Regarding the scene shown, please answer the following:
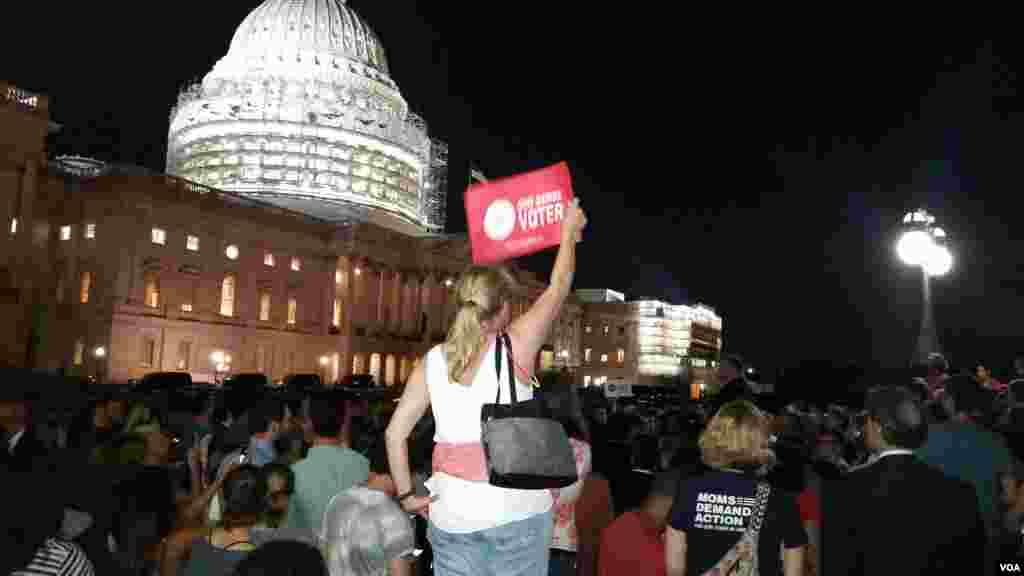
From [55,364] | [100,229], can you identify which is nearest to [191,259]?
[100,229]

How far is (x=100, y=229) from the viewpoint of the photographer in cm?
4922

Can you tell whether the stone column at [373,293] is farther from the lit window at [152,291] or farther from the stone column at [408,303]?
the lit window at [152,291]

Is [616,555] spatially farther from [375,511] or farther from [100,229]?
[100,229]

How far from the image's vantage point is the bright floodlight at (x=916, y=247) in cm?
1424

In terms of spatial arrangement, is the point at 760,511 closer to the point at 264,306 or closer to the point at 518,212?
the point at 518,212

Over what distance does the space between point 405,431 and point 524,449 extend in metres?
0.74

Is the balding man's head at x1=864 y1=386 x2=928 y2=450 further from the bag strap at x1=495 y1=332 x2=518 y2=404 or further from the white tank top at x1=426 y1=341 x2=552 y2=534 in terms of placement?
the bag strap at x1=495 y1=332 x2=518 y2=404

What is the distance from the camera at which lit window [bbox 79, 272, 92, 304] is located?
49.2 m

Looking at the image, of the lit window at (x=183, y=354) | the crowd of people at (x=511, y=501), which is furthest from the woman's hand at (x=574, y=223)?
the lit window at (x=183, y=354)

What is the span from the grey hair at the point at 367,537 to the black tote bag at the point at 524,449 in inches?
46.6

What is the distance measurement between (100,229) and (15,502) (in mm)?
50775

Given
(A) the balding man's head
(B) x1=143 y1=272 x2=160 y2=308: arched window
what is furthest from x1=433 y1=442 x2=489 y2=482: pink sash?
(B) x1=143 y1=272 x2=160 y2=308: arched window

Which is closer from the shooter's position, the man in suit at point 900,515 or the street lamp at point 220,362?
the man in suit at point 900,515

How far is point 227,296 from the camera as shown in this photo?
57188 mm
